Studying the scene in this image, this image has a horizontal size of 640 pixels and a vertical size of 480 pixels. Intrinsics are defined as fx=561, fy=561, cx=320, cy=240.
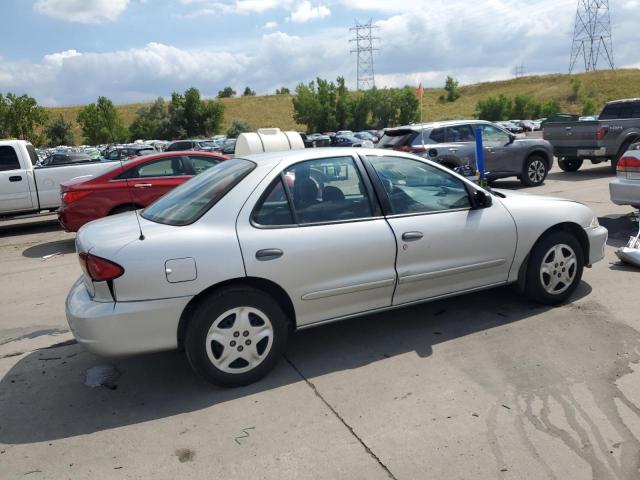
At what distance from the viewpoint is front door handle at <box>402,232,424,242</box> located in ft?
13.9

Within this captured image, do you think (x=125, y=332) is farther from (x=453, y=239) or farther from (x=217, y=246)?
(x=453, y=239)

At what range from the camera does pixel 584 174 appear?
1521 centimetres

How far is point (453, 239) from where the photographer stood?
4.45 metres

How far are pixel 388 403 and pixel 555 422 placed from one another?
981mm

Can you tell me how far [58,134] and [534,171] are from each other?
67.0m

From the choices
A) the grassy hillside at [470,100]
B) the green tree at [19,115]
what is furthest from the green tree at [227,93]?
the green tree at [19,115]

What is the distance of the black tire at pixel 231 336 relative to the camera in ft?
11.9

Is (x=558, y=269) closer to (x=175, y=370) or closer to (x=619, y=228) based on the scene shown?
(x=175, y=370)

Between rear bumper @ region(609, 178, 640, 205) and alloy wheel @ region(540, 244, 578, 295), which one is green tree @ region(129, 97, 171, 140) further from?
alloy wheel @ region(540, 244, 578, 295)

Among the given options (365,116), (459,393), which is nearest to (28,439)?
(459,393)

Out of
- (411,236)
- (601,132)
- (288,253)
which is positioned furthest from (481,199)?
(601,132)

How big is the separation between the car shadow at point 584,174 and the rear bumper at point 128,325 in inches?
506

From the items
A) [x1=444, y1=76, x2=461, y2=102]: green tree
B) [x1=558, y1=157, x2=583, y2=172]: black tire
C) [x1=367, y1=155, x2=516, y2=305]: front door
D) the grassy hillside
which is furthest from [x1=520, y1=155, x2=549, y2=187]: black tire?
[x1=444, y1=76, x2=461, y2=102]: green tree

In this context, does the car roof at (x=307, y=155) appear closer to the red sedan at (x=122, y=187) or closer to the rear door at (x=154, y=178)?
the red sedan at (x=122, y=187)
